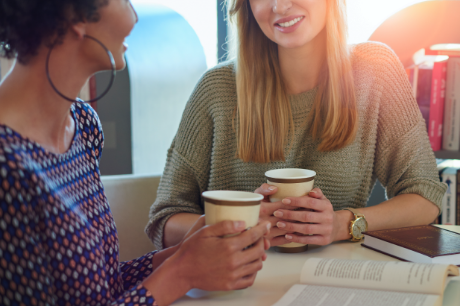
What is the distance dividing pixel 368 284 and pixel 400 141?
653mm

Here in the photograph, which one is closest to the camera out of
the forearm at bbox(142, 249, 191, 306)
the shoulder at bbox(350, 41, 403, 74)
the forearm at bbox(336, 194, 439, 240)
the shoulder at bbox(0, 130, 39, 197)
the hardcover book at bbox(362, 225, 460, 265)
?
the shoulder at bbox(0, 130, 39, 197)

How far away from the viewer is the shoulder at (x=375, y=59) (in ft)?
4.38

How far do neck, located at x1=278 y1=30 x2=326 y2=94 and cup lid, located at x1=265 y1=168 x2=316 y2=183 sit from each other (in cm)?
46

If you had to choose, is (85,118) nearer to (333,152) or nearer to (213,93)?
(213,93)

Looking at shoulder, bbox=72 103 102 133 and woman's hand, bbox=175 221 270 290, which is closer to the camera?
woman's hand, bbox=175 221 270 290

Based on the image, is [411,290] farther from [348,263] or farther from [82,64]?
[82,64]

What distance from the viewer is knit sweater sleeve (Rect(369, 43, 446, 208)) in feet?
Result: 4.02

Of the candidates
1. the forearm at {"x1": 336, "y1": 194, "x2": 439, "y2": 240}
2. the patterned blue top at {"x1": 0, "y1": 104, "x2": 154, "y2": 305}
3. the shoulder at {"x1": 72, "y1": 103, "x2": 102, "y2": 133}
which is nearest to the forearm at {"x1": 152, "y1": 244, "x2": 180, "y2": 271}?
the patterned blue top at {"x1": 0, "y1": 104, "x2": 154, "y2": 305}

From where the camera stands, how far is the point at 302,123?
1.32m

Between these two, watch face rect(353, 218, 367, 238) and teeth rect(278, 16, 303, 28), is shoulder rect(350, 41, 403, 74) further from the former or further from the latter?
watch face rect(353, 218, 367, 238)

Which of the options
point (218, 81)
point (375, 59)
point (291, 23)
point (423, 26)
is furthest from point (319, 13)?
point (423, 26)

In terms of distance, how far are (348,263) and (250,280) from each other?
196 millimetres

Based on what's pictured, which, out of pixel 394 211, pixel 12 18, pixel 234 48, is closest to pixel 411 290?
pixel 394 211

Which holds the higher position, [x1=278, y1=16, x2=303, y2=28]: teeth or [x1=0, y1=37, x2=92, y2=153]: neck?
[x1=278, y1=16, x2=303, y2=28]: teeth
